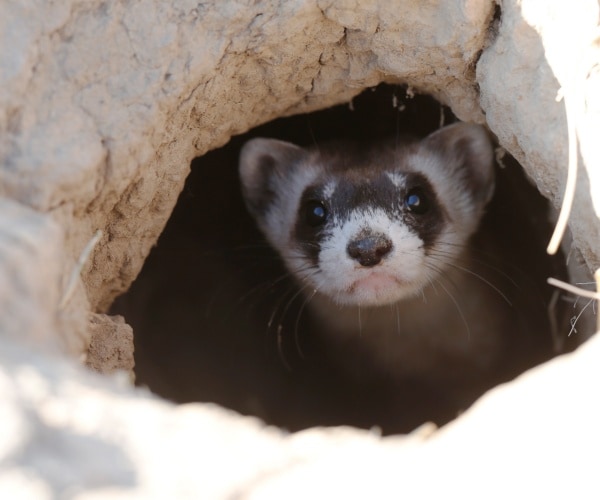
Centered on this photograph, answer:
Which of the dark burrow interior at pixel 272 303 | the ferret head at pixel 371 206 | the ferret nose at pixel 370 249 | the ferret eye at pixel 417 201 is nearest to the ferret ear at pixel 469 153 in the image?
the ferret head at pixel 371 206

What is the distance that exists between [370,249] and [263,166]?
3.11 feet

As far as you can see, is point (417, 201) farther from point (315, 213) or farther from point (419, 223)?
point (315, 213)

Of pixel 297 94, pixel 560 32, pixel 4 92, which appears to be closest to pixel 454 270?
pixel 297 94

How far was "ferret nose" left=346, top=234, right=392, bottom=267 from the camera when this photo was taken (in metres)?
2.49

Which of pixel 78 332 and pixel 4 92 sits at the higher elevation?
pixel 4 92

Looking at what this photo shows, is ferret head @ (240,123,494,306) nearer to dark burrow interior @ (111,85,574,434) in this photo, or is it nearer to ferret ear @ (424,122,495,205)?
ferret ear @ (424,122,495,205)

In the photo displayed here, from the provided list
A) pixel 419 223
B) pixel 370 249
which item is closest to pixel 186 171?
pixel 370 249

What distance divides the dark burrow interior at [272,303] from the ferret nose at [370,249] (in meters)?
0.70

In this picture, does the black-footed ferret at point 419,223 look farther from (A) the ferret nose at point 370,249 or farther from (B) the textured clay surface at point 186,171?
(B) the textured clay surface at point 186,171

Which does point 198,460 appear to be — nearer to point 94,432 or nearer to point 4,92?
point 94,432

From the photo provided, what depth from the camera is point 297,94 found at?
2.54 meters

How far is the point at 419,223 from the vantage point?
9.25ft

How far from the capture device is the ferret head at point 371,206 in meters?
2.62

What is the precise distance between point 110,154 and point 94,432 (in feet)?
3.06
